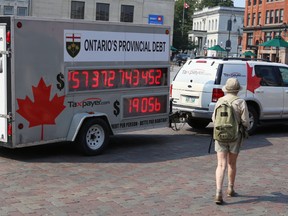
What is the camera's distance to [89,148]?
9.24 meters

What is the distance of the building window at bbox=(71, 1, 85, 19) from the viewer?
63750mm

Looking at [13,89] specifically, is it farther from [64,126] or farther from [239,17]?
[239,17]

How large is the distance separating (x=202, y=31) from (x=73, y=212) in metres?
134

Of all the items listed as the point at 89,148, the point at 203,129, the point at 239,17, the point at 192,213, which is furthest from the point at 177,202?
the point at 239,17

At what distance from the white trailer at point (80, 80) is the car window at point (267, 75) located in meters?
2.99

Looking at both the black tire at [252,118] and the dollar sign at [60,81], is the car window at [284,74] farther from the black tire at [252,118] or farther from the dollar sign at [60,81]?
the dollar sign at [60,81]

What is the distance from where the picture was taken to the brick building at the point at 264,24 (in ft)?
262

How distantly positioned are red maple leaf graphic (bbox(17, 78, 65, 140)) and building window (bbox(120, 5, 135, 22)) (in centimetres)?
5966

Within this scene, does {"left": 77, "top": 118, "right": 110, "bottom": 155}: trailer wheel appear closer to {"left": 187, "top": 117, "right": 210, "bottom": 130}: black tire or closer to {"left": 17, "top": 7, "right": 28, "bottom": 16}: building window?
{"left": 187, "top": 117, "right": 210, "bottom": 130}: black tire

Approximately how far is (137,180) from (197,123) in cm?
599

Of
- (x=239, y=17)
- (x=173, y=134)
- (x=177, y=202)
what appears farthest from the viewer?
(x=239, y=17)

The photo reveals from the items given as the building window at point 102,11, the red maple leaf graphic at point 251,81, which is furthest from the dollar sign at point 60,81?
the building window at point 102,11

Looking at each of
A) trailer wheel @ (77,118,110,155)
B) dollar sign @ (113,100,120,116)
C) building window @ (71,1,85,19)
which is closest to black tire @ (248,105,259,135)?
dollar sign @ (113,100,120,116)

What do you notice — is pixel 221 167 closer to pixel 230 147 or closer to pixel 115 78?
pixel 230 147
